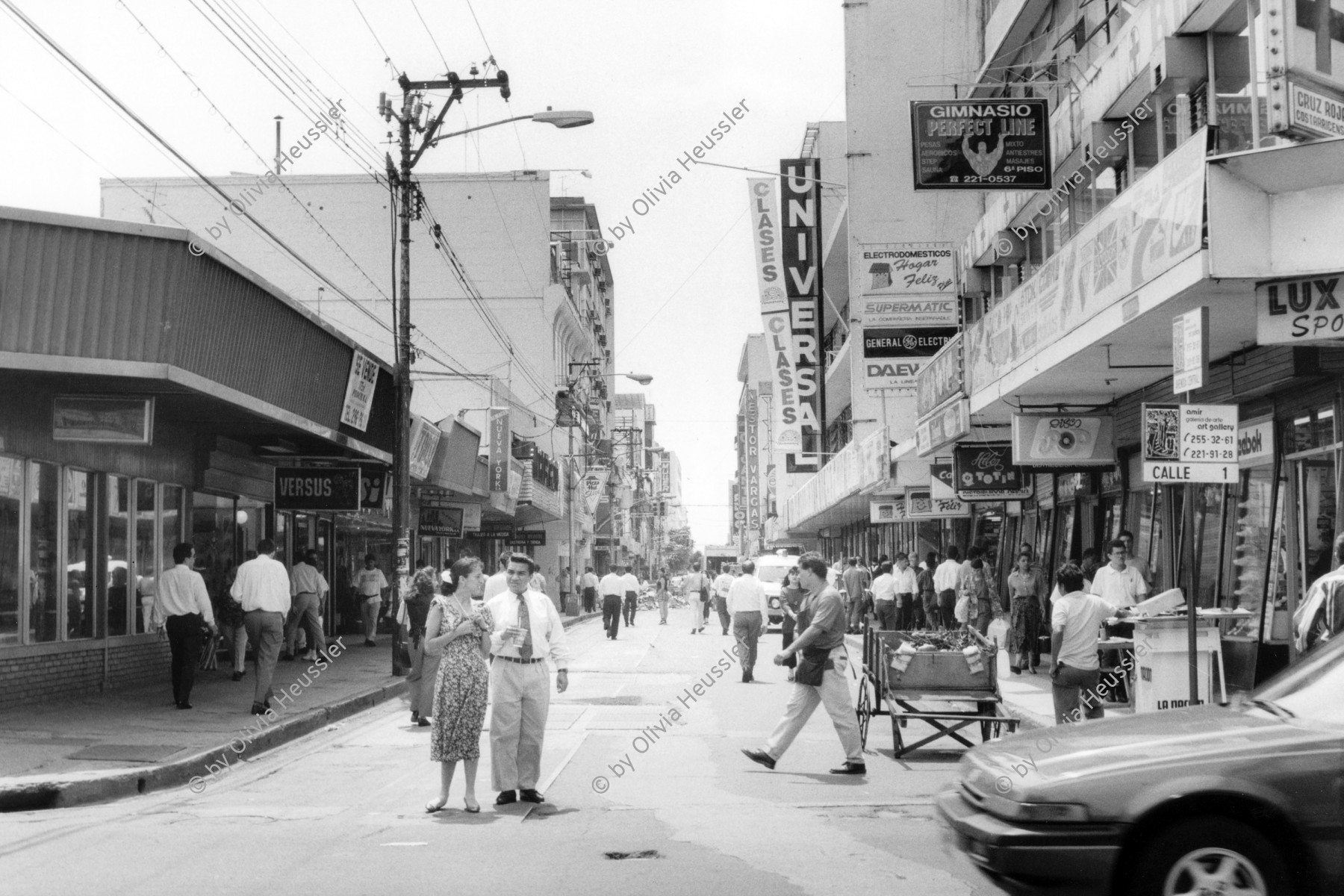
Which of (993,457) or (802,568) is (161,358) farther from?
(993,457)

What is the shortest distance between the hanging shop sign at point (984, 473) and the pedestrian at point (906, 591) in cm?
595

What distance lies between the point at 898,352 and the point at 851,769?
1919cm

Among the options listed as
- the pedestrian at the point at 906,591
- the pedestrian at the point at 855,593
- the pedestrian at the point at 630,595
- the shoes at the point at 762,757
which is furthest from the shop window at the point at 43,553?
the pedestrian at the point at 630,595

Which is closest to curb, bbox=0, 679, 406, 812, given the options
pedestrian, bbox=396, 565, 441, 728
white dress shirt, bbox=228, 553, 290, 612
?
pedestrian, bbox=396, 565, 441, 728

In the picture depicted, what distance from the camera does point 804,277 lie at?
46312 mm

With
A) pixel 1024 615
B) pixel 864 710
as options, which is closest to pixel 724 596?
pixel 1024 615

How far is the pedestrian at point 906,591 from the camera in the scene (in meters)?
28.6

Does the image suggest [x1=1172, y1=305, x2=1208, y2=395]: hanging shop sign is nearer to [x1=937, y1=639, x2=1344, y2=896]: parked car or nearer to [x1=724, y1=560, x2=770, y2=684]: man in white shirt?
[x1=937, y1=639, x2=1344, y2=896]: parked car

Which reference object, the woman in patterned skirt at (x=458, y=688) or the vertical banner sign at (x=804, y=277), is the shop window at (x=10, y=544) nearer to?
the woman in patterned skirt at (x=458, y=688)

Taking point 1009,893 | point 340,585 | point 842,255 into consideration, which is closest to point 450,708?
point 1009,893

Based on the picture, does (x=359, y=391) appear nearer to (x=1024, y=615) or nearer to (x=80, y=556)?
(x=80, y=556)

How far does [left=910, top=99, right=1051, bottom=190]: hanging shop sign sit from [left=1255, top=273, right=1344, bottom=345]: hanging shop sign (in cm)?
711

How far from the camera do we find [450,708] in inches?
387

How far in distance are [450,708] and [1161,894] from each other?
5485mm
